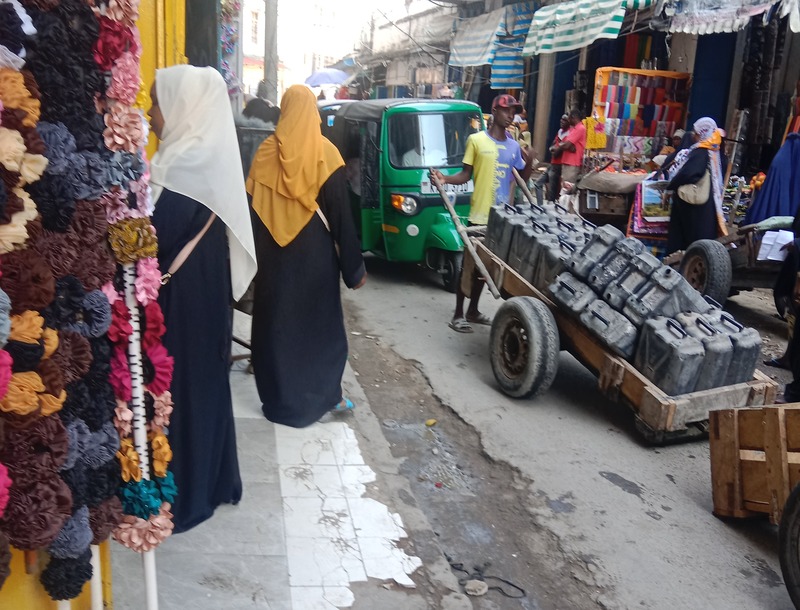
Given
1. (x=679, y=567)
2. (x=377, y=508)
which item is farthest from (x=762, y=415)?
(x=377, y=508)

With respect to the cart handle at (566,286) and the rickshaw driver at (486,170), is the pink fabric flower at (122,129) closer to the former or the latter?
the cart handle at (566,286)

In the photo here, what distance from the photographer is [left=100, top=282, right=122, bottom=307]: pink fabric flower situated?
198 cm

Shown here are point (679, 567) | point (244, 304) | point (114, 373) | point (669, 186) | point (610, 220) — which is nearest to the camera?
point (114, 373)

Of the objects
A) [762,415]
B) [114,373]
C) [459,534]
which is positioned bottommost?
[459,534]

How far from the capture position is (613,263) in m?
4.98

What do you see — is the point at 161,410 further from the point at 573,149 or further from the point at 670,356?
the point at 573,149

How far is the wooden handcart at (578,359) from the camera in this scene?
451cm

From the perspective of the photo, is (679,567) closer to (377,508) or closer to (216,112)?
(377,508)

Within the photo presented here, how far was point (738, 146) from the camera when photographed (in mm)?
10664

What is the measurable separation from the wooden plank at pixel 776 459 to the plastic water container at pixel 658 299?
121cm

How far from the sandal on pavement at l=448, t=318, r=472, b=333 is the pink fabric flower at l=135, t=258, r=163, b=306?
5152 mm

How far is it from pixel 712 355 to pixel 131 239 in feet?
11.8

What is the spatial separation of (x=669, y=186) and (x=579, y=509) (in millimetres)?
5236

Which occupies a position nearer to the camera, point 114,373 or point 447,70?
point 114,373
